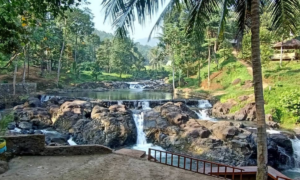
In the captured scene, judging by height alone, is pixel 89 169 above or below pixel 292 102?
below

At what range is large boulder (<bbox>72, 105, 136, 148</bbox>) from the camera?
14344 millimetres

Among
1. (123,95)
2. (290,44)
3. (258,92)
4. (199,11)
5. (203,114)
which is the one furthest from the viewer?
(123,95)

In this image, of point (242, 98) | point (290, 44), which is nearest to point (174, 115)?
point (242, 98)

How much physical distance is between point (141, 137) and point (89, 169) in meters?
8.62

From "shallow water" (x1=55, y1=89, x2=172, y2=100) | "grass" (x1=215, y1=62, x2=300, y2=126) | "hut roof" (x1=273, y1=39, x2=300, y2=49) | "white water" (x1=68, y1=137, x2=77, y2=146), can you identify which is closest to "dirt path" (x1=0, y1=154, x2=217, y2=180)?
"white water" (x1=68, y1=137, x2=77, y2=146)

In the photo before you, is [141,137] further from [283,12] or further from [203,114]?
[283,12]

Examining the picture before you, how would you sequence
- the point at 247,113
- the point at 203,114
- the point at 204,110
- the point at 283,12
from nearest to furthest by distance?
the point at 283,12 → the point at 247,113 → the point at 203,114 → the point at 204,110

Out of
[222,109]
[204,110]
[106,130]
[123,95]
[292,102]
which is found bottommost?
[106,130]

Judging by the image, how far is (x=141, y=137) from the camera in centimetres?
1570

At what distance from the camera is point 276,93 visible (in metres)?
21.1

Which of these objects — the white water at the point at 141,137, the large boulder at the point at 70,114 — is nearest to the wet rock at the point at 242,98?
the white water at the point at 141,137

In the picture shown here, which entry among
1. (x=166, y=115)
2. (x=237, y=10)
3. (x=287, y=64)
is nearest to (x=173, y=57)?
(x=287, y=64)

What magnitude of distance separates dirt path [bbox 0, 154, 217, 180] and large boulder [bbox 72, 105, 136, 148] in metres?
6.10

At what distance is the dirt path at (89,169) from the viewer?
6.66 m
